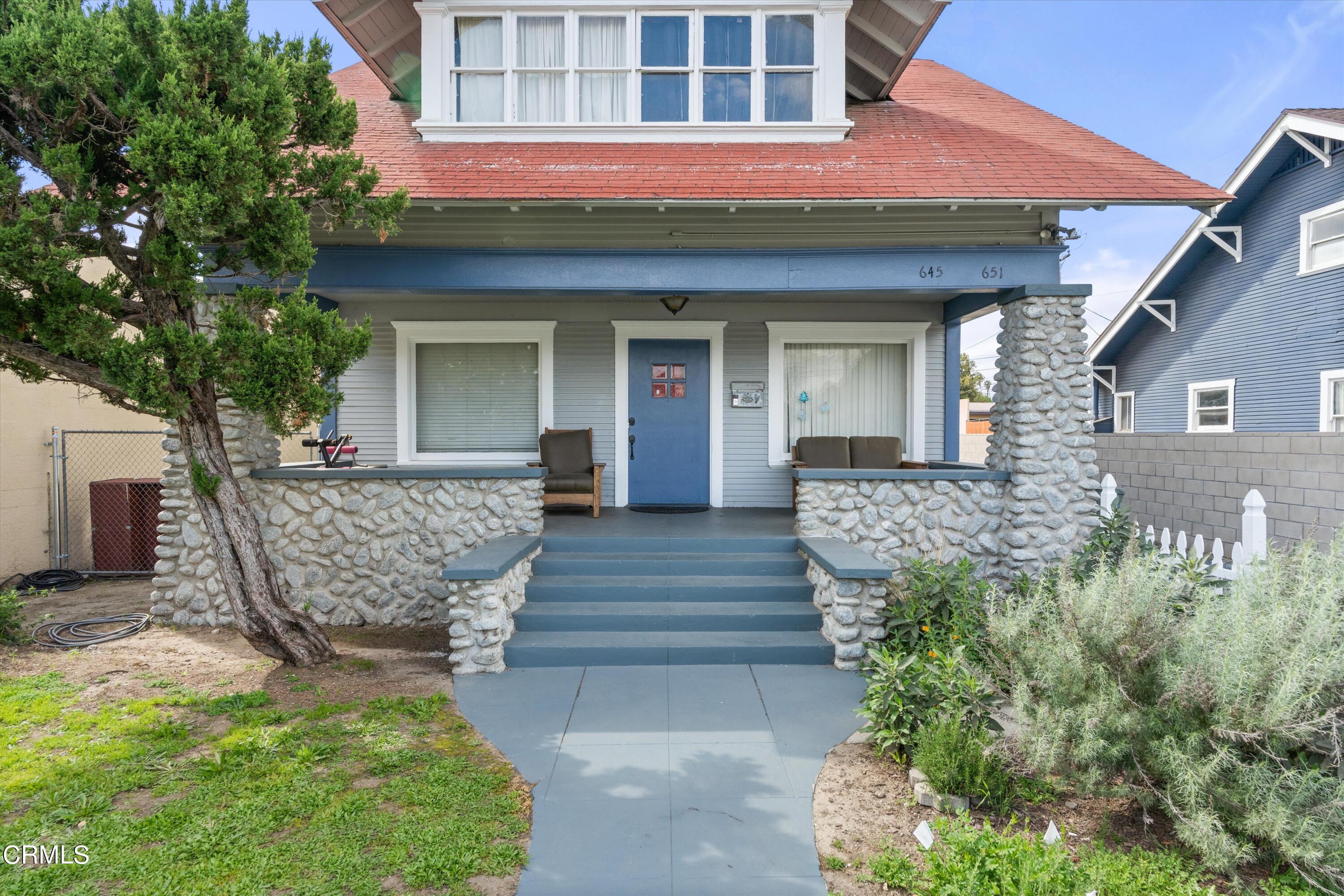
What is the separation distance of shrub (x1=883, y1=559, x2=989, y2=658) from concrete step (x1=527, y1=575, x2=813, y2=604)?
2.83ft

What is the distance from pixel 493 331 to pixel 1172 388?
11.4 m

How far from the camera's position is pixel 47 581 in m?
7.04

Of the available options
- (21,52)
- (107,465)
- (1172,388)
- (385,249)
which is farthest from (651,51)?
(1172,388)

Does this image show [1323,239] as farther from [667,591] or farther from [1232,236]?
[667,591]

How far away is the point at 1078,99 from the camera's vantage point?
28047 mm

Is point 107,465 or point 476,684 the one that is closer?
point 476,684

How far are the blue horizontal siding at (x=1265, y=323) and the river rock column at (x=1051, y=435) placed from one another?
13.2 feet

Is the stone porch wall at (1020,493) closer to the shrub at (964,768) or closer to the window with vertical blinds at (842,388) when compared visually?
the window with vertical blinds at (842,388)

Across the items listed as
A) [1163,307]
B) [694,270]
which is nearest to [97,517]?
[694,270]

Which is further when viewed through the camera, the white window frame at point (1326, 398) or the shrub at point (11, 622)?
the white window frame at point (1326, 398)

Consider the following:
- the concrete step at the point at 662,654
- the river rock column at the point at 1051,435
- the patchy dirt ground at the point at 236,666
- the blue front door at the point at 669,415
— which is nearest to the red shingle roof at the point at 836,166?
the river rock column at the point at 1051,435

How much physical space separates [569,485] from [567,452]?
72 centimetres

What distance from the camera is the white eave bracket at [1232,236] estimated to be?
33.4ft

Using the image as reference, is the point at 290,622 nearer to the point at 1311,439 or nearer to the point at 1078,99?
the point at 1311,439
